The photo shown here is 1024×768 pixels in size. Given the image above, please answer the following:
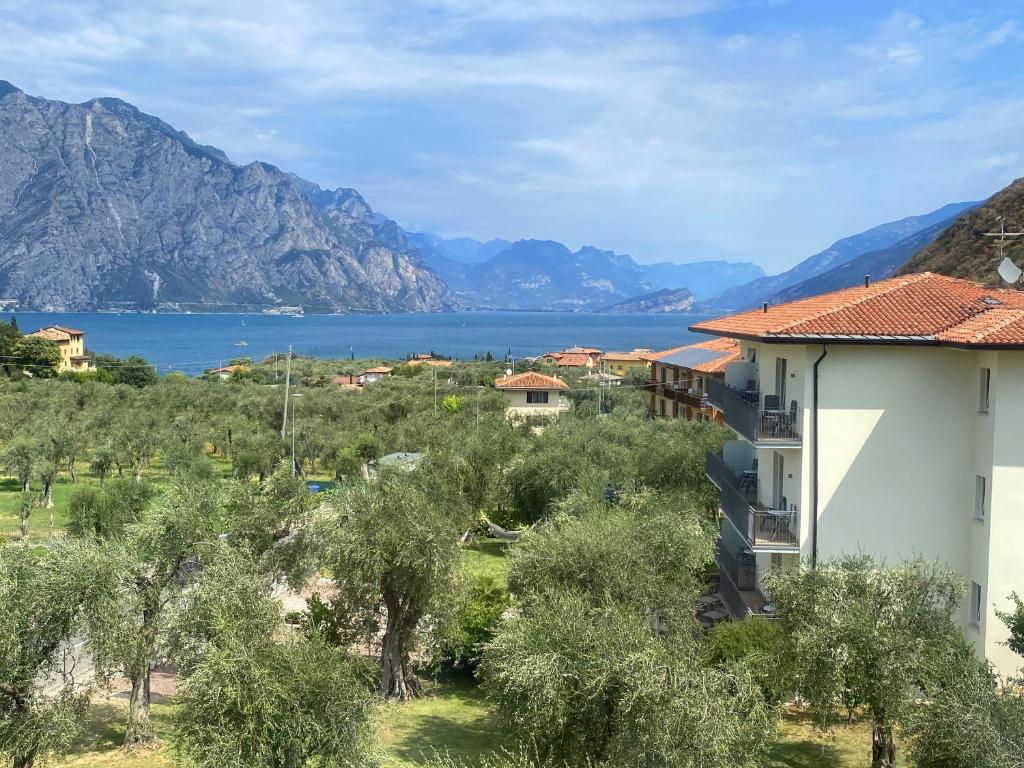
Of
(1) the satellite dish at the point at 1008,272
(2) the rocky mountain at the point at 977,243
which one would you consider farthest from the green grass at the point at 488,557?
(2) the rocky mountain at the point at 977,243

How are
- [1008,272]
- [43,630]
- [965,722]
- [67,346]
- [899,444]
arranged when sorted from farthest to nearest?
[67,346] → [1008,272] → [899,444] → [43,630] → [965,722]

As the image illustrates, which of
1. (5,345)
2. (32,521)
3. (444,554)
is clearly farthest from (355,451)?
(5,345)

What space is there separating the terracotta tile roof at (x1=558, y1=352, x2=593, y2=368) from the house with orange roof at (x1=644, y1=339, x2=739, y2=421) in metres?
51.6

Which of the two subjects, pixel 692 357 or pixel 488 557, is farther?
pixel 692 357

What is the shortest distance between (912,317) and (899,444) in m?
3.11

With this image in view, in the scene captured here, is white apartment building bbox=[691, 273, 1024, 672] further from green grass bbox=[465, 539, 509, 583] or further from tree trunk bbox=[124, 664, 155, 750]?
tree trunk bbox=[124, 664, 155, 750]

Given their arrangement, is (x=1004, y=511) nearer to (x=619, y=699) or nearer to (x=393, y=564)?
(x=619, y=699)

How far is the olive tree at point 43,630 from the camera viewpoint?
14.2m

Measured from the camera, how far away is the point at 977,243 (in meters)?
73.2

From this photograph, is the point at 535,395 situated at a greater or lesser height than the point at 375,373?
greater

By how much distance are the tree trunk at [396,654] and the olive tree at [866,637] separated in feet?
31.8

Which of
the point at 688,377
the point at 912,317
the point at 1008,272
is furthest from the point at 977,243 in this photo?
the point at 912,317

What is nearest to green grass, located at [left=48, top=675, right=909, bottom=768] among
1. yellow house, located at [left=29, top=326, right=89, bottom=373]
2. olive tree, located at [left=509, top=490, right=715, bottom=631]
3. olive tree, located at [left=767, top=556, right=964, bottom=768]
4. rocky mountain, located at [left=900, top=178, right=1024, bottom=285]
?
olive tree, located at [left=767, top=556, right=964, bottom=768]


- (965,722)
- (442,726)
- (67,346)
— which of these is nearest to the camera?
(965,722)
